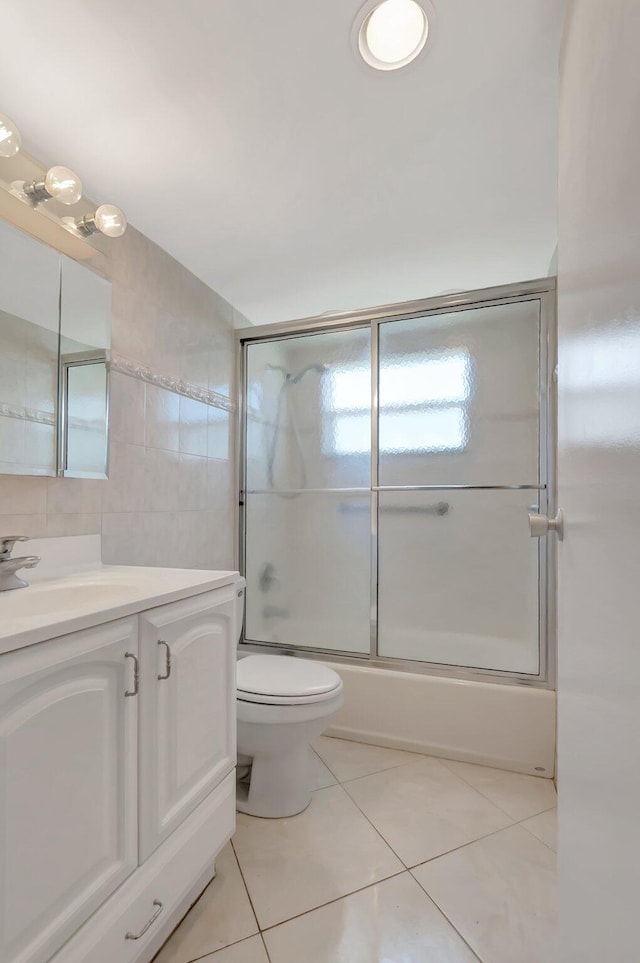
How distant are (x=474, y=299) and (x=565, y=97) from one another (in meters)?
1.42

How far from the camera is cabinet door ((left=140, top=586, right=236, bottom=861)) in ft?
3.34

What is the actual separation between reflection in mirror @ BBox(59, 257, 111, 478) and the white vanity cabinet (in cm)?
65

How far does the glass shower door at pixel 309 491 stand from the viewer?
2365 mm

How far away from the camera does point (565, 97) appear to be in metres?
0.76

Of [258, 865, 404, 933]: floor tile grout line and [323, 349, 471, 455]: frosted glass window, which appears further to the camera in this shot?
[323, 349, 471, 455]: frosted glass window

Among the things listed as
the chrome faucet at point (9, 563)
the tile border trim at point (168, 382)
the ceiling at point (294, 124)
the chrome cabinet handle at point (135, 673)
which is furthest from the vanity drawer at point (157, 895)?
the ceiling at point (294, 124)

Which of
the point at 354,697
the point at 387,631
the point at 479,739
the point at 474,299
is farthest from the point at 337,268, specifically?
the point at 479,739

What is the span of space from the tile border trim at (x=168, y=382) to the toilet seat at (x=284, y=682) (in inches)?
45.9

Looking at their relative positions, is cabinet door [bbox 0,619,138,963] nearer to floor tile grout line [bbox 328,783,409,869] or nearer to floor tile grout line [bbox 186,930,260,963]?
floor tile grout line [bbox 186,930,260,963]

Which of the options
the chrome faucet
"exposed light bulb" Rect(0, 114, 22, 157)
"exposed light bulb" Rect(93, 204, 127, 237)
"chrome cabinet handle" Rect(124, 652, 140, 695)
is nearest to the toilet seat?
"chrome cabinet handle" Rect(124, 652, 140, 695)

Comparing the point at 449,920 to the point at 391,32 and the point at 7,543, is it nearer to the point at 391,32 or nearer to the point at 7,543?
the point at 7,543

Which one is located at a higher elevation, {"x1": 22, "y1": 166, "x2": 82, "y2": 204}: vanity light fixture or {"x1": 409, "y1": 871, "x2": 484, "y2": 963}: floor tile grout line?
{"x1": 22, "y1": 166, "x2": 82, "y2": 204}: vanity light fixture

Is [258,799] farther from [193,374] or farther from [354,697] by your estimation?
[193,374]

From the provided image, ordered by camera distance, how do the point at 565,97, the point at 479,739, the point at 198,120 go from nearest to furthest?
the point at 565,97 < the point at 198,120 < the point at 479,739
